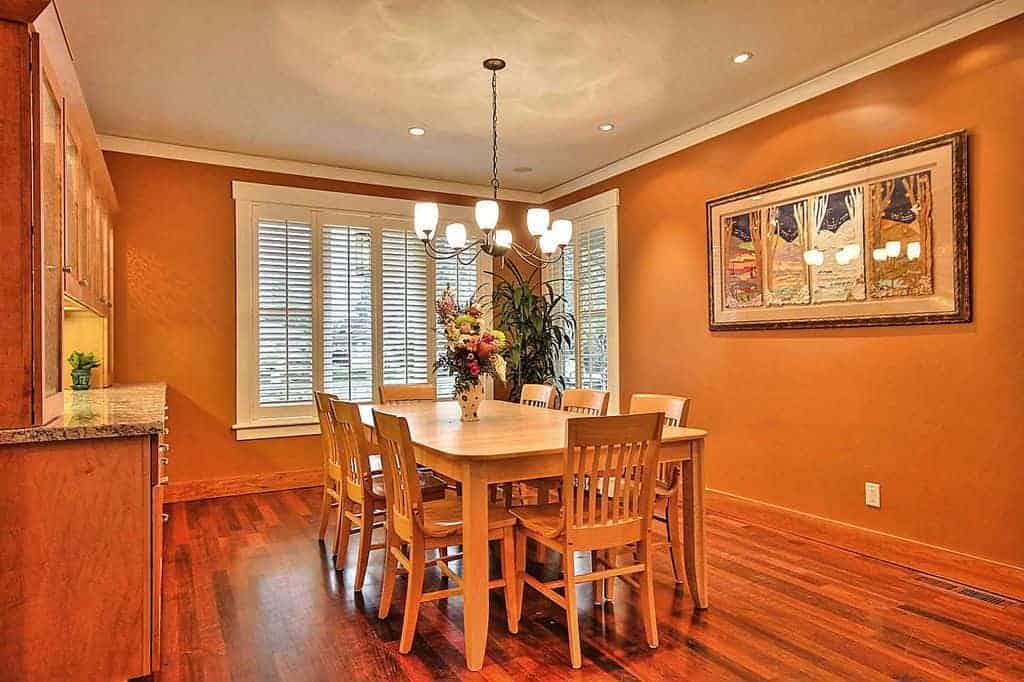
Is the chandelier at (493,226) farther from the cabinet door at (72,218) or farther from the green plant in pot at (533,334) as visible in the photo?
the green plant in pot at (533,334)

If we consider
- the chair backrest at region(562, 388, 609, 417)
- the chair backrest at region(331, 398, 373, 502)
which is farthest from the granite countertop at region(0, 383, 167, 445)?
the chair backrest at region(562, 388, 609, 417)

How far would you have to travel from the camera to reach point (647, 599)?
267 cm

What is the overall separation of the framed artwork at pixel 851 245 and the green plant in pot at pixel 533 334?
74.2 inches

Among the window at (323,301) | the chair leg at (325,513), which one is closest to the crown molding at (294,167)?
the window at (323,301)

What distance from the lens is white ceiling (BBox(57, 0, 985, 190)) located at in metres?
3.17

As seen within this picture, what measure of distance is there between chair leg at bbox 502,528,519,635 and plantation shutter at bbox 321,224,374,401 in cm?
332

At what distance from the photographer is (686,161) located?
5016mm

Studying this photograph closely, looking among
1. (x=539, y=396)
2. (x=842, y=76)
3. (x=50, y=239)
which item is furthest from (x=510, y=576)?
(x=842, y=76)

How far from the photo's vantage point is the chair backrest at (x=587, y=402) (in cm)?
388

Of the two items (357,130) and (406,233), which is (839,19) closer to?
(357,130)

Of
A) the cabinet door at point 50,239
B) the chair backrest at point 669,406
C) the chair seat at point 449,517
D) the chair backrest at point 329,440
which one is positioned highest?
the cabinet door at point 50,239

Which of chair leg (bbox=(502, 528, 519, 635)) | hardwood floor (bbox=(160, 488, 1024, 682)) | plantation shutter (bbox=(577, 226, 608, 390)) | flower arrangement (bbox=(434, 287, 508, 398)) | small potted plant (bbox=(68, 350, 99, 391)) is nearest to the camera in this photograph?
hardwood floor (bbox=(160, 488, 1024, 682))

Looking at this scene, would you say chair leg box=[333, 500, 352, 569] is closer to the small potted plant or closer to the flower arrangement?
the flower arrangement

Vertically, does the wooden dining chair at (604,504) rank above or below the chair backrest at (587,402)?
below
